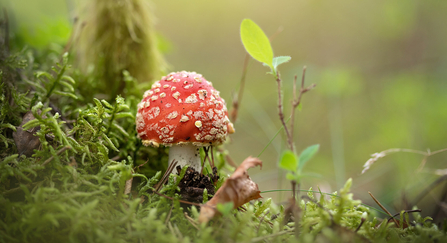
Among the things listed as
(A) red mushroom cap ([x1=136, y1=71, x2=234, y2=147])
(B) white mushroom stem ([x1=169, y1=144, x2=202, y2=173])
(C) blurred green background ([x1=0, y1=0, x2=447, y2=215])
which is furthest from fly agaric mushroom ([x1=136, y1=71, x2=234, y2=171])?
(C) blurred green background ([x1=0, y1=0, x2=447, y2=215])

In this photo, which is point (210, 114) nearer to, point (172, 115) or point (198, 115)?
point (198, 115)

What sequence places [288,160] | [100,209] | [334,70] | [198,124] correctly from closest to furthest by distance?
[288,160] < [100,209] < [198,124] < [334,70]

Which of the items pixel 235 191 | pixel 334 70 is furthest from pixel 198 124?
pixel 334 70

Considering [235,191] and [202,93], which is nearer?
[235,191]

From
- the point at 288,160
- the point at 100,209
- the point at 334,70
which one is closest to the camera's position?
the point at 288,160

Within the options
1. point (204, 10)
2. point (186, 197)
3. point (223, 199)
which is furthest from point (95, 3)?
point (204, 10)

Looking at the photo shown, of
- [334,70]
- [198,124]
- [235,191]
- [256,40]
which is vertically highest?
[334,70]
